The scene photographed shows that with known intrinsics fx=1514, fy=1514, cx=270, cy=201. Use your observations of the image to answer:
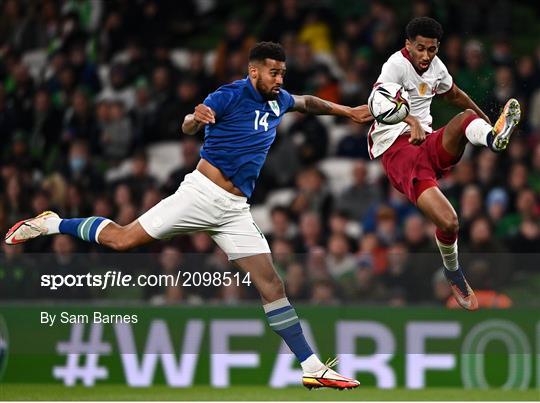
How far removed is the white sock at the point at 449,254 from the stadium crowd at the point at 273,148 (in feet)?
6.19

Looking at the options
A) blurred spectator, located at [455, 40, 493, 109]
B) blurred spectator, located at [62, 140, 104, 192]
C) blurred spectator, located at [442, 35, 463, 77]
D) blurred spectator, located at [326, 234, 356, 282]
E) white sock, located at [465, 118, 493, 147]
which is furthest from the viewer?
blurred spectator, located at [62, 140, 104, 192]

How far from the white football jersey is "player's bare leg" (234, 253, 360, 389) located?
136 centimetres

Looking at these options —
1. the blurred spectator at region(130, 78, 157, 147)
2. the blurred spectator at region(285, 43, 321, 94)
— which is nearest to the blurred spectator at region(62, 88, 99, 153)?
the blurred spectator at region(130, 78, 157, 147)

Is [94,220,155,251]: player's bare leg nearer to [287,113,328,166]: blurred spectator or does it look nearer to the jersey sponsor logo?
the jersey sponsor logo

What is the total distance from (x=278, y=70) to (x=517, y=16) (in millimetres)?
8665

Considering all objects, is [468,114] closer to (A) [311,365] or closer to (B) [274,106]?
(B) [274,106]

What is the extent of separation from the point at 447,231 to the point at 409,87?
112cm

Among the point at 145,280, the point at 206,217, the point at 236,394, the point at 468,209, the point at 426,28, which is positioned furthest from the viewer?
the point at 468,209

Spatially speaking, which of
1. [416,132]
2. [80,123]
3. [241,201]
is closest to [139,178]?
[80,123]

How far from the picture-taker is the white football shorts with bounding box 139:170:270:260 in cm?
1111

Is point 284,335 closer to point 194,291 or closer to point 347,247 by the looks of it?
point 194,291

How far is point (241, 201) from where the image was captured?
441 inches

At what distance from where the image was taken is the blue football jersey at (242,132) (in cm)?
1098

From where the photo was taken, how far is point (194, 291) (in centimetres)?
1419
